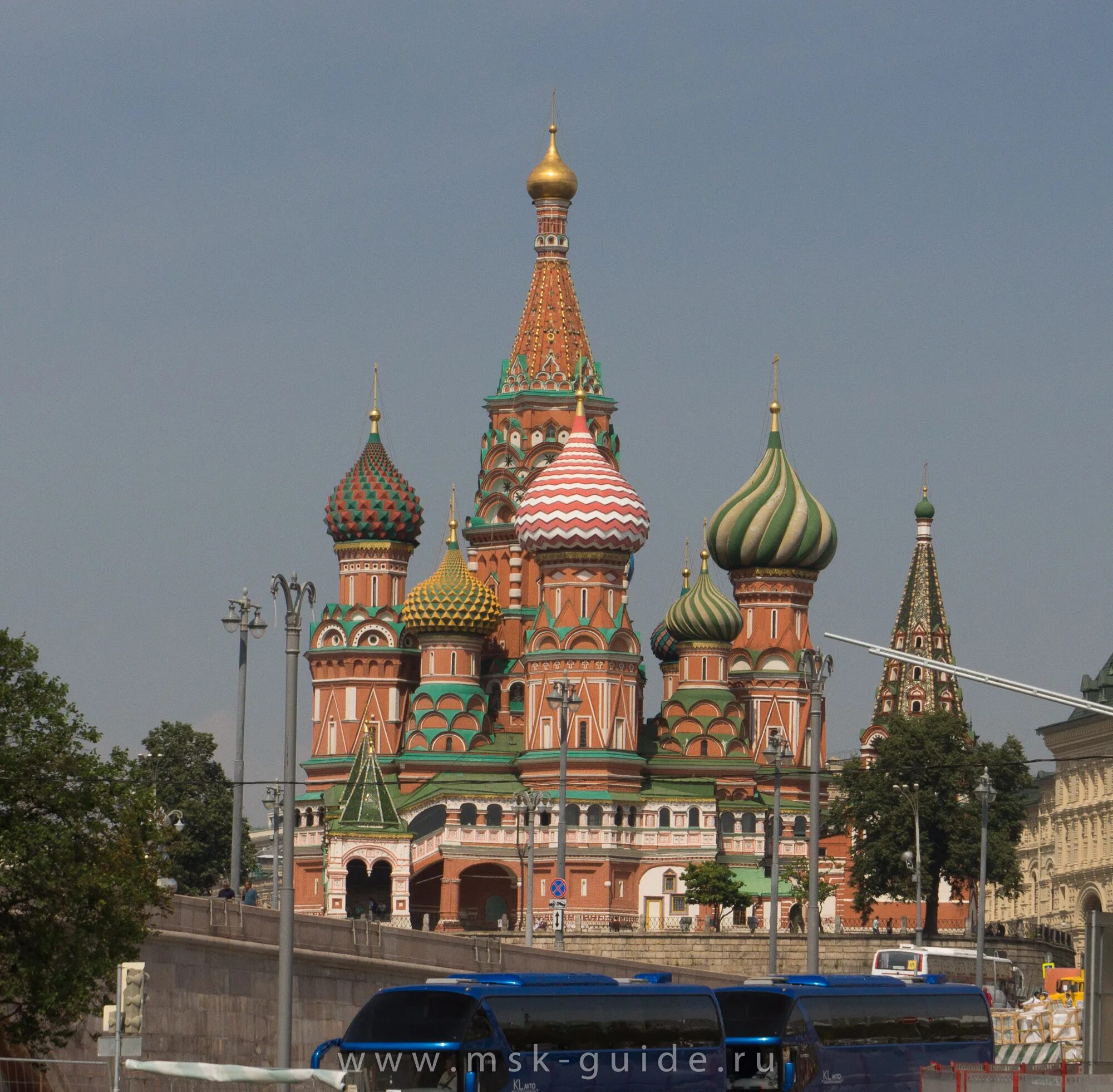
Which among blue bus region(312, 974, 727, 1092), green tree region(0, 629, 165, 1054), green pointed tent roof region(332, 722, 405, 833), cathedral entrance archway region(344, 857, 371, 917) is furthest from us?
green pointed tent roof region(332, 722, 405, 833)

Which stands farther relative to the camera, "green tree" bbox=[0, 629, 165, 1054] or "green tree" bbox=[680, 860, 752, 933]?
"green tree" bbox=[680, 860, 752, 933]

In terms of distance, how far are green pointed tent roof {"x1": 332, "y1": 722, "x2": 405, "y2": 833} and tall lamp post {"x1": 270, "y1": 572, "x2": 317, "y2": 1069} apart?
56.2 m

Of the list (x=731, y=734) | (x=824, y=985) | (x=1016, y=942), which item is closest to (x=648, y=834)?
(x=731, y=734)

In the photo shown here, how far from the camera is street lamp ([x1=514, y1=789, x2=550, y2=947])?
235 ft

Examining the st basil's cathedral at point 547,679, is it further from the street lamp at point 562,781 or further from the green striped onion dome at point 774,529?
the street lamp at point 562,781

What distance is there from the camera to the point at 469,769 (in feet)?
330

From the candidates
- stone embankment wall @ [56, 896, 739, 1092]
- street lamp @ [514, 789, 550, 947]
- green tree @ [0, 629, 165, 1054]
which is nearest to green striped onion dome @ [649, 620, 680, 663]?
street lamp @ [514, 789, 550, 947]

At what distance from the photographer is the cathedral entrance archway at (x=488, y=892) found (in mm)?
98312

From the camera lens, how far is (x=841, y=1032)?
3628 cm

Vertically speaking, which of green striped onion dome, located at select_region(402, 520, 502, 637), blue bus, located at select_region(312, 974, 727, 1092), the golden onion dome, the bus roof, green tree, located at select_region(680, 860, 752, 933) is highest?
the golden onion dome

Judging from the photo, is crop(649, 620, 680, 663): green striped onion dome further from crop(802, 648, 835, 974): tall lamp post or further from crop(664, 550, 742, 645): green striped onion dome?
crop(802, 648, 835, 974): tall lamp post

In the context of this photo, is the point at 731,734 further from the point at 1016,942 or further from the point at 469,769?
the point at 1016,942

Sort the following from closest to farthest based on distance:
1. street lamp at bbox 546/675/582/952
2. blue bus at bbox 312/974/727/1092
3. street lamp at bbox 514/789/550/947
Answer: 1. blue bus at bbox 312/974/727/1092
2. street lamp at bbox 546/675/582/952
3. street lamp at bbox 514/789/550/947

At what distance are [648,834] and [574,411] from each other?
1831cm
